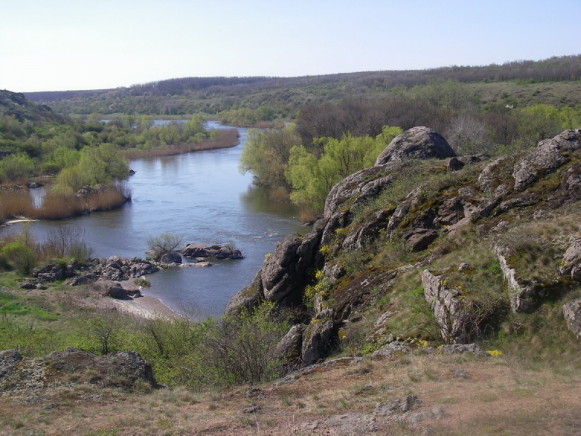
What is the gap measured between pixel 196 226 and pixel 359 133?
20.2 metres

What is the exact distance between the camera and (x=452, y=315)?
11.2m

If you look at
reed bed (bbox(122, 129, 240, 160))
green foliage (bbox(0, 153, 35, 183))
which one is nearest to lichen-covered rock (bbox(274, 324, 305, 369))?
green foliage (bbox(0, 153, 35, 183))

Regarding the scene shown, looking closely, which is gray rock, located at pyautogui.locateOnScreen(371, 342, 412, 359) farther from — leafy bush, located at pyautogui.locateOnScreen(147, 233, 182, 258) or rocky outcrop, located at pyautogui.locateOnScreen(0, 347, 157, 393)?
leafy bush, located at pyautogui.locateOnScreen(147, 233, 182, 258)

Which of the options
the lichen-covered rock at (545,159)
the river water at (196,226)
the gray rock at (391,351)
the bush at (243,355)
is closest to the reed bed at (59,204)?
the river water at (196,226)

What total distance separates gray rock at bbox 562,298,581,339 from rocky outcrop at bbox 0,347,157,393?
7.87 meters

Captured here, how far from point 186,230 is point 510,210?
29730 millimetres

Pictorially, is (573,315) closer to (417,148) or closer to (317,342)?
(317,342)

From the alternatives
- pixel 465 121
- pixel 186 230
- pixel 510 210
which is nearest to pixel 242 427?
pixel 510 210

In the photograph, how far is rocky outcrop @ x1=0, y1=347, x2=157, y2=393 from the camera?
36.4 ft

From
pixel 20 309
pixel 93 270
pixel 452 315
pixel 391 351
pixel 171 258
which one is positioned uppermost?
pixel 452 315

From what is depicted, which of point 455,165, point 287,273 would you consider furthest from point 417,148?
point 287,273

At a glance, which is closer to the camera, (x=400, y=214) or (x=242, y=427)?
(x=242, y=427)

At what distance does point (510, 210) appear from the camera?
1471cm

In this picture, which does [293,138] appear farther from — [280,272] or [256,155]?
[280,272]
